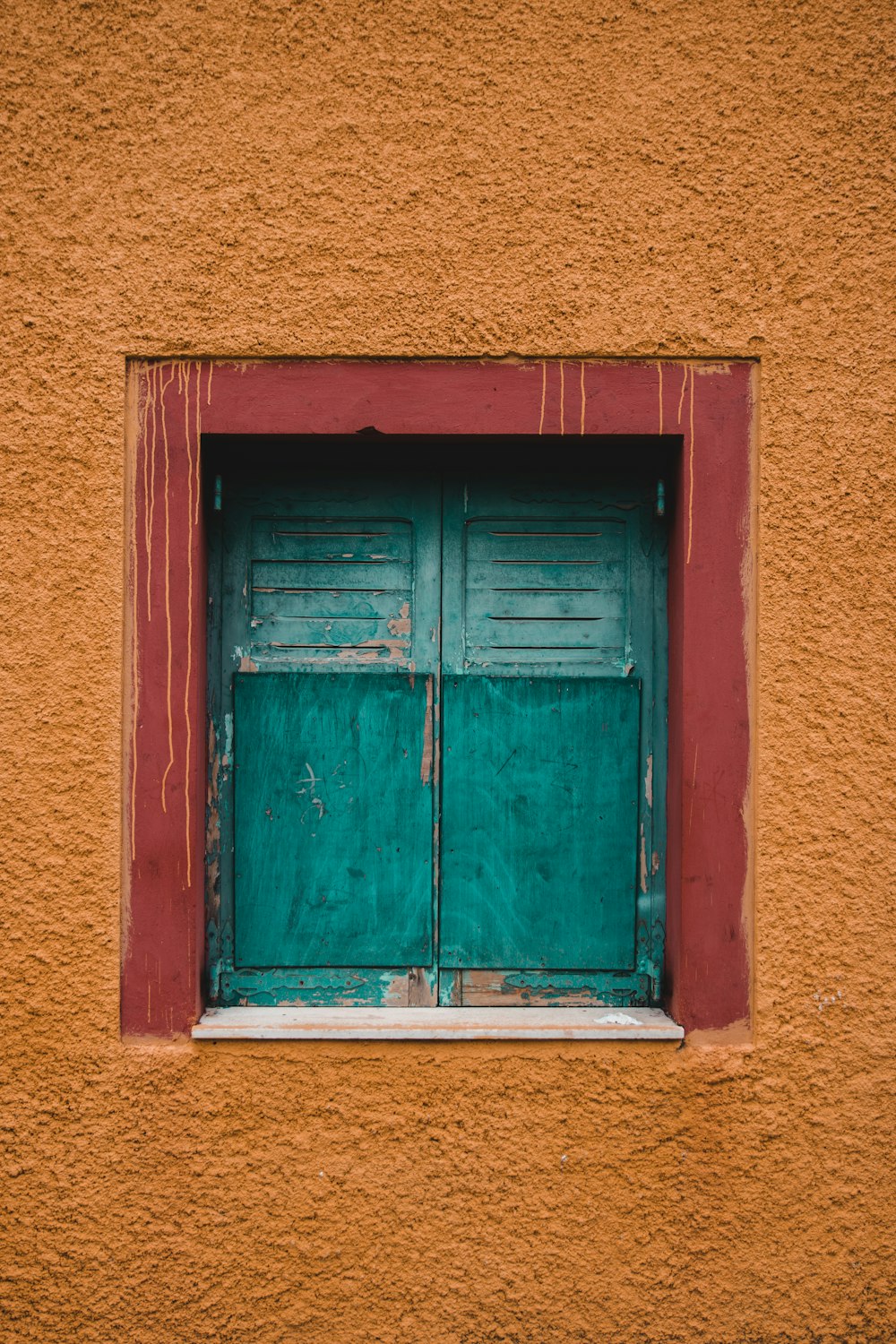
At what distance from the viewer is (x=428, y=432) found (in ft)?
7.28

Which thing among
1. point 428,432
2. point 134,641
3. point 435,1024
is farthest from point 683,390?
point 435,1024

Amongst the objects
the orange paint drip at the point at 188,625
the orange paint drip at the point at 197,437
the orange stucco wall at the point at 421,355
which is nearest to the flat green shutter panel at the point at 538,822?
the orange stucco wall at the point at 421,355

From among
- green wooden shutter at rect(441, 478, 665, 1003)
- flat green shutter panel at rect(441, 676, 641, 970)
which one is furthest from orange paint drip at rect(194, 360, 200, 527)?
flat green shutter panel at rect(441, 676, 641, 970)

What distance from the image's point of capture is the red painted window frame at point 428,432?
221 centimetres

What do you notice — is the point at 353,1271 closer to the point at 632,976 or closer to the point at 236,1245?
the point at 236,1245

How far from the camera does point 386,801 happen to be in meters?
2.38

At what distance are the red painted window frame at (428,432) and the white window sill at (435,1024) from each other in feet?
0.36

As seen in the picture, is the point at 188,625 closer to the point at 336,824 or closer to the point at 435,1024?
the point at 336,824

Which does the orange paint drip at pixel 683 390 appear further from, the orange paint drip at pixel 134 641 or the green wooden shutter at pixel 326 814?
the orange paint drip at pixel 134 641

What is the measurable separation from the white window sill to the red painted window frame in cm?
11

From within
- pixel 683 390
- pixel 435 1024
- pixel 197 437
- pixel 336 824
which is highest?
pixel 683 390

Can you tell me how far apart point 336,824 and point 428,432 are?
107 centimetres

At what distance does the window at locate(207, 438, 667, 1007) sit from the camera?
2.37 meters

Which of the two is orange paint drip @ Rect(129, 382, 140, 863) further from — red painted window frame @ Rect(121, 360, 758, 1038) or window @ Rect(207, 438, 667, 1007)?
window @ Rect(207, 438, 667, 1007)
